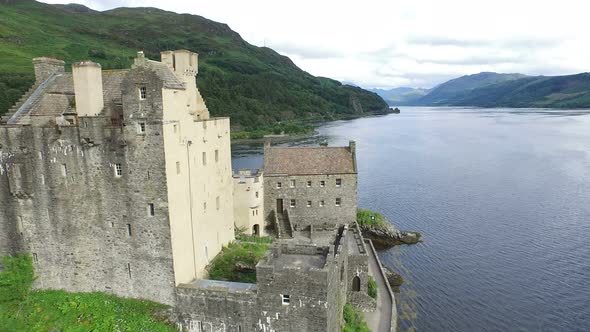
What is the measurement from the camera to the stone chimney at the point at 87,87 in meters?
22.9

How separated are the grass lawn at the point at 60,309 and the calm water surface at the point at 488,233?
868 inches

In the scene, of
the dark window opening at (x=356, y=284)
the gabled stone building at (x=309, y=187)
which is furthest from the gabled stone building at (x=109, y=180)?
the gabled stone building at (x=309, y=187)

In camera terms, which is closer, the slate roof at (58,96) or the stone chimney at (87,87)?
the stone chimney at (87,87)

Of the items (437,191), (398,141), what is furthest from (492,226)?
A: (398,141)

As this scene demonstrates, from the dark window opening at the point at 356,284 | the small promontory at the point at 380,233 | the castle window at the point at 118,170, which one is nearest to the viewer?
the castle window at the point at 118,170

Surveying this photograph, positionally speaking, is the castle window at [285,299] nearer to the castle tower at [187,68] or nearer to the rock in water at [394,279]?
the castle tower at [187,68]

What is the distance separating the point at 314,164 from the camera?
149 feet

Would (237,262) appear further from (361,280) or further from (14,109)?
(14,109)

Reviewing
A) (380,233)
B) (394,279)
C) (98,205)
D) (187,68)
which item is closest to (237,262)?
(98,205)

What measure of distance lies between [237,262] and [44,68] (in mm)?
19861

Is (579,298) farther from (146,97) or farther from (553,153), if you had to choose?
(553,153)

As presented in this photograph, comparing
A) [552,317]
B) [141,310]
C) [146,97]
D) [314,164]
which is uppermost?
[146,97]

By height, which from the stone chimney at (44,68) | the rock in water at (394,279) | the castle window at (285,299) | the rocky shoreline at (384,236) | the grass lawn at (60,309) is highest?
the stone chimney at (44,68)

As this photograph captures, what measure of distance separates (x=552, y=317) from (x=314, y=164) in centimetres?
2754
